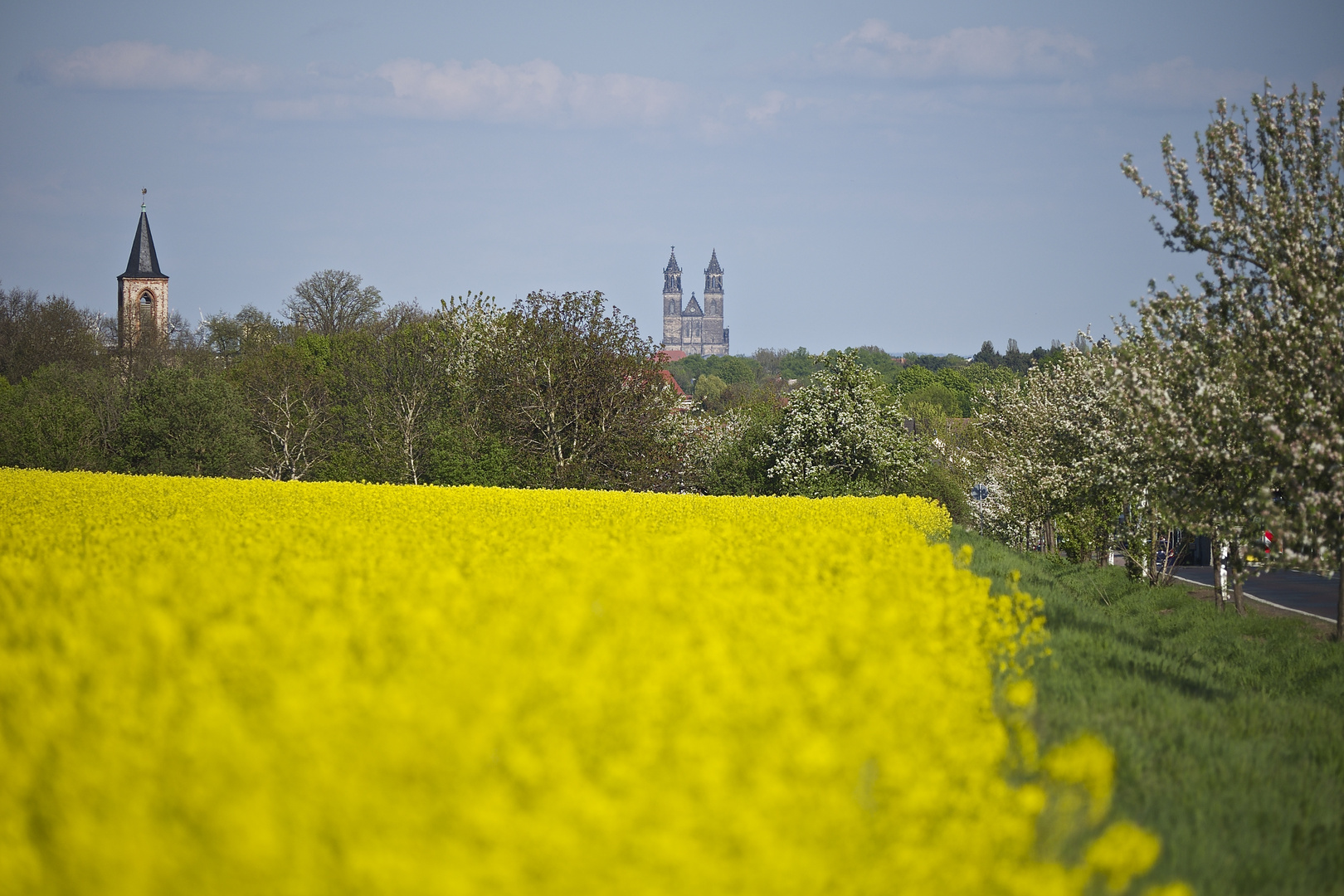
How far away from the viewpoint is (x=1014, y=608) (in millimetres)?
8789

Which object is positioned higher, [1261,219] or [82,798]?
[1261,219]

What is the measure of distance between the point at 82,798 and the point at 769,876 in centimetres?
263

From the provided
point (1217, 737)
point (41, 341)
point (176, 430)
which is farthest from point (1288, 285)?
point (41, 341)

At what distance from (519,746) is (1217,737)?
6.16m

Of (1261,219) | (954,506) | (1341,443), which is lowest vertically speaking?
(954,506)

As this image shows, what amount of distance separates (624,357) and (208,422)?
17.7 meters

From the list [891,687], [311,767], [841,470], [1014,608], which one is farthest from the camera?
[841,470]

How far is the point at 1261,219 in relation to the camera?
11.9 meters

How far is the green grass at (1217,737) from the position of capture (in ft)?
18.2

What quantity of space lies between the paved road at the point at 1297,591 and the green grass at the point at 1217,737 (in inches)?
558

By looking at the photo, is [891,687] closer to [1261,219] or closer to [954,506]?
[1261,219]

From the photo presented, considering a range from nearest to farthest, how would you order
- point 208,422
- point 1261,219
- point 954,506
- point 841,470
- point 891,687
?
point 891,687
point 1261,219
point 841,470
point 208,422
point 954,506

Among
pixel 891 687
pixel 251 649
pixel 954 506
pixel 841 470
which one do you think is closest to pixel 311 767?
pixel 251 649

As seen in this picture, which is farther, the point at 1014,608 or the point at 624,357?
the point at 624,357
